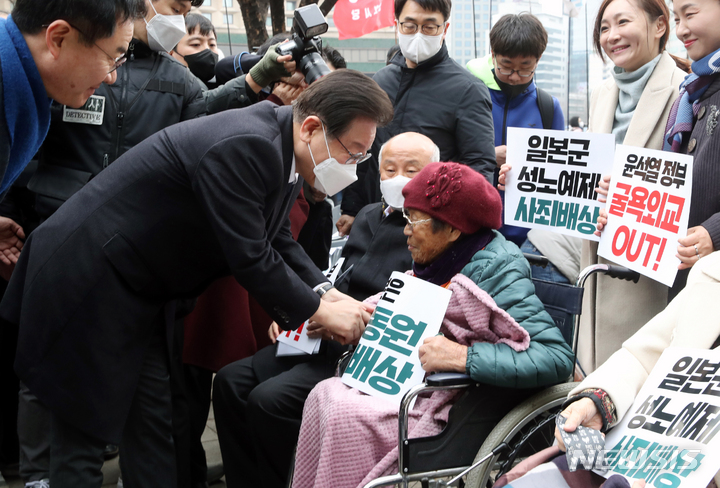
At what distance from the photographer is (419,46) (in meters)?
3.93

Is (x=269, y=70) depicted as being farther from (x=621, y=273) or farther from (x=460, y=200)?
(x=621, y=273)

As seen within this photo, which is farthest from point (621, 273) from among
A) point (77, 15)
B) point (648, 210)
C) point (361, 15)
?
point (361, 15)

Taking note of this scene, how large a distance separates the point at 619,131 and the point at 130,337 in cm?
253

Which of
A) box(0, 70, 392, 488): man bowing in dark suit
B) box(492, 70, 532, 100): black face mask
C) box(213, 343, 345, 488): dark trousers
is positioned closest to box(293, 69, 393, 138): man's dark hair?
box(0, 70, 392, 488): man bowing in dark suit

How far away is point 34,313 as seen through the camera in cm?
229

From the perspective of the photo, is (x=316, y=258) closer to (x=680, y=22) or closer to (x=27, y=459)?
(x=27, y=459)

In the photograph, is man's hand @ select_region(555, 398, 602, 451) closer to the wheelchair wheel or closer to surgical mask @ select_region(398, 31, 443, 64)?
the wheelchair wheel

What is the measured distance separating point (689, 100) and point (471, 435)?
1.73 m

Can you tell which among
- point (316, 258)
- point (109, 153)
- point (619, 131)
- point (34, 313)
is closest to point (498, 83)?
point (619, 131)

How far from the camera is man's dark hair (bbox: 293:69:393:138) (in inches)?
93.6

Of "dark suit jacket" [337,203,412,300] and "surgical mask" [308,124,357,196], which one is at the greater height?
"surgical mask" [308,124,357,196]

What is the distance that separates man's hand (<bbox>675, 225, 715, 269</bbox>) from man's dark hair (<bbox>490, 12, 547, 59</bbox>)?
2.04 m

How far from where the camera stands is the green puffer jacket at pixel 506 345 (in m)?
2.21

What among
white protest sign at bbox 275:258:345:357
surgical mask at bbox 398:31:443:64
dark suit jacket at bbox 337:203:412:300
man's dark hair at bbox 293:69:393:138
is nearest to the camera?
man's dark hair at bbox 293:69:393:138
